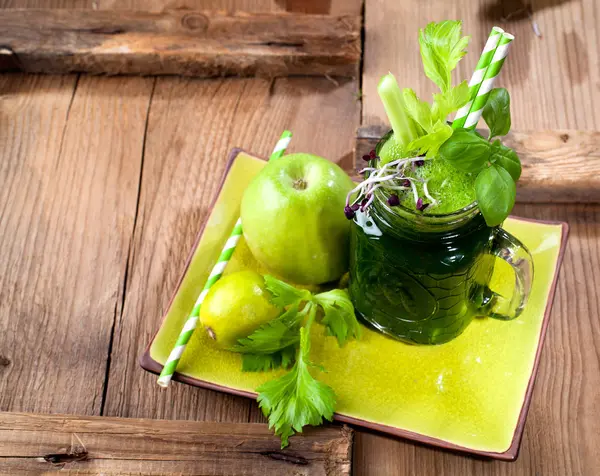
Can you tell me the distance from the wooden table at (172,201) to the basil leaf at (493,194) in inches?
16.5

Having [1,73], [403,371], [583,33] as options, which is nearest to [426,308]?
[403,371]

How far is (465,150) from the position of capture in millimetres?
690

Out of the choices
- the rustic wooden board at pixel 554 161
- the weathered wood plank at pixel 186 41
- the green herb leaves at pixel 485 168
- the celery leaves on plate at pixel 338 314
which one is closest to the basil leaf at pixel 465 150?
the green herb leaves at pixel 485 168

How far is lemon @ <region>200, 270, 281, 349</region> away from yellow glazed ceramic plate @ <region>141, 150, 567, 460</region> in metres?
0.04

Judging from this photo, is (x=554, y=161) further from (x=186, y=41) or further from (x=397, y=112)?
(x=186, y=41)

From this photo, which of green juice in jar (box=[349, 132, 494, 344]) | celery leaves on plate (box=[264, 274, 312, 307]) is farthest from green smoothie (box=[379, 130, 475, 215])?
celery leaves on plate (box=[264, 274, 312, 307])

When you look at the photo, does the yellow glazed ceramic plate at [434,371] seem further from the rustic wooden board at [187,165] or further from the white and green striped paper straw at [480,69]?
the white and green striped paper straw at [480,69]

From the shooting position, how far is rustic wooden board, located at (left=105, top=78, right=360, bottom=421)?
1024 millimetres

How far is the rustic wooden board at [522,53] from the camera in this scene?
4.10 ft

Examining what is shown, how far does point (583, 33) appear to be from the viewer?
1.32m

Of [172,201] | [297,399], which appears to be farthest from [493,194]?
[172,201]

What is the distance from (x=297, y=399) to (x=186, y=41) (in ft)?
2.30

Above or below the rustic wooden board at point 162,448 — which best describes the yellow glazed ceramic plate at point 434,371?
above

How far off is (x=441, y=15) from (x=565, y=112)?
0.30 meters
